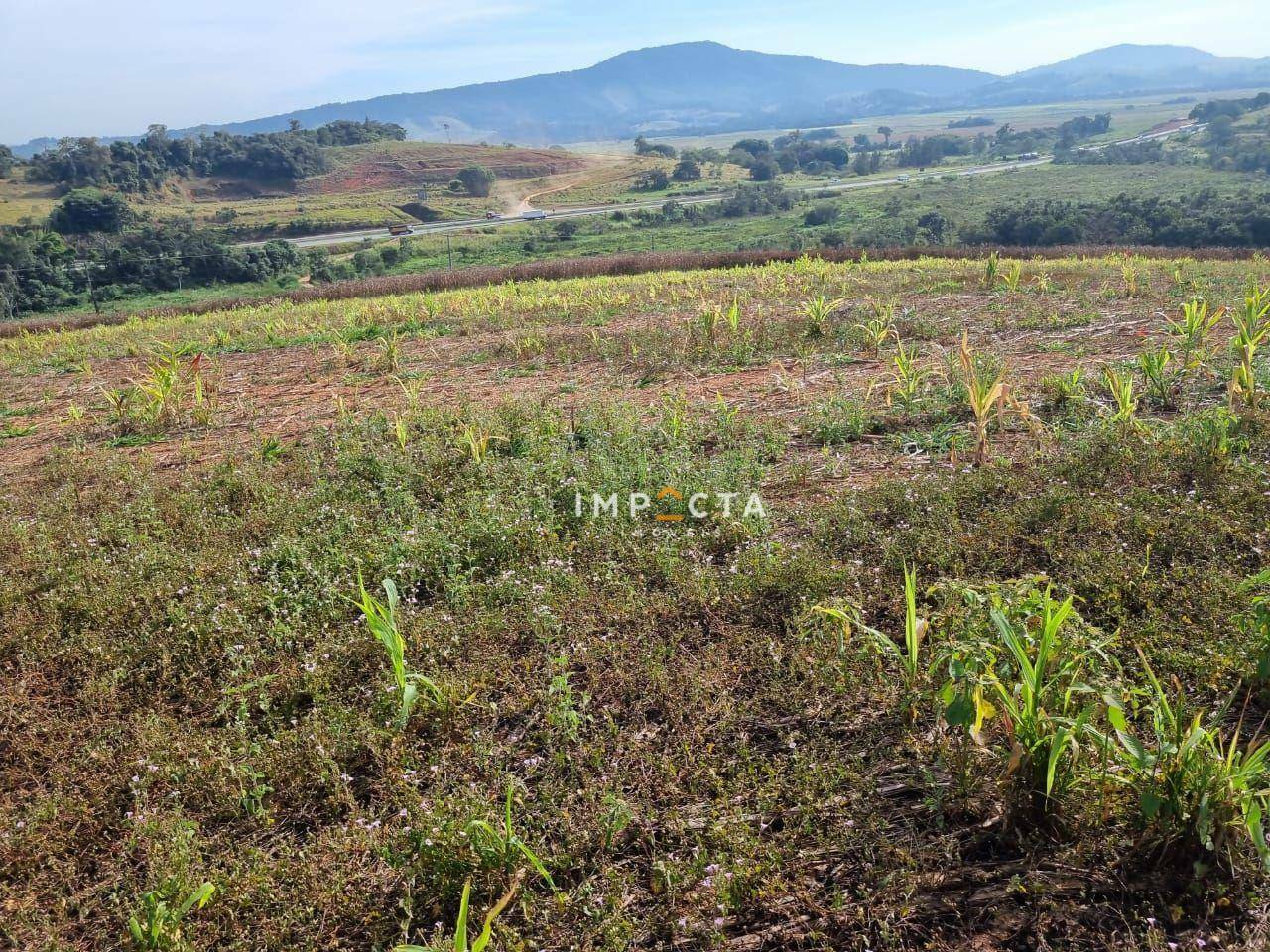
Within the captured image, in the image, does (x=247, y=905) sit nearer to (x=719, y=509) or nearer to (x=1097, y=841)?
(x=1097, y=841)

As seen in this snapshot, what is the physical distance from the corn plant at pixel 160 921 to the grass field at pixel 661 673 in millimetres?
19

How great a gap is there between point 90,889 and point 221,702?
3.03ft

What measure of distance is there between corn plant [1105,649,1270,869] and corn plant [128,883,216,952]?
2.73 meters

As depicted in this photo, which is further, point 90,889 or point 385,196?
point 385,196

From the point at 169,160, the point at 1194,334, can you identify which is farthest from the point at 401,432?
the point at 169,160

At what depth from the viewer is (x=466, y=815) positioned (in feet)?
8.36

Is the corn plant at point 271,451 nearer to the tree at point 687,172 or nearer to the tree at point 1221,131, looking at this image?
the tree at point 687,172

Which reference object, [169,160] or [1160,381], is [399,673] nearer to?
[1160,381]

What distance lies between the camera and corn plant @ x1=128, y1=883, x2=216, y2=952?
2193 millimetres

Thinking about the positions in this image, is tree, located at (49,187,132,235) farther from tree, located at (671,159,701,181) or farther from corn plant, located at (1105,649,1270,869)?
corn plant, located at (1105,649,1270,869)

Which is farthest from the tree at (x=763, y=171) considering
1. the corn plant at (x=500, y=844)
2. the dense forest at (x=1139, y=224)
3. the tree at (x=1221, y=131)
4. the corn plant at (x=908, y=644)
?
the corn plant at (x=500, y=844)

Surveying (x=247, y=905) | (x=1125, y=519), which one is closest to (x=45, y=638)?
(x=247, y=905)

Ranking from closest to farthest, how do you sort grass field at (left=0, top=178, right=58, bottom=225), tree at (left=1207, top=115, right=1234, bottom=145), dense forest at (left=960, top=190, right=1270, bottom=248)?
dense forest at (left=960, top=190, right=1270, bottom=248), grass field at (left=0, top=178, right=58, bottom=225), tree at (left=1207, top=115, right=1234, bottom=145)

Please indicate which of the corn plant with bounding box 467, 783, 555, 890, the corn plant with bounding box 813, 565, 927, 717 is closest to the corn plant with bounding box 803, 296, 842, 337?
the corn plant with bounding box 813, 565, 927, 717
